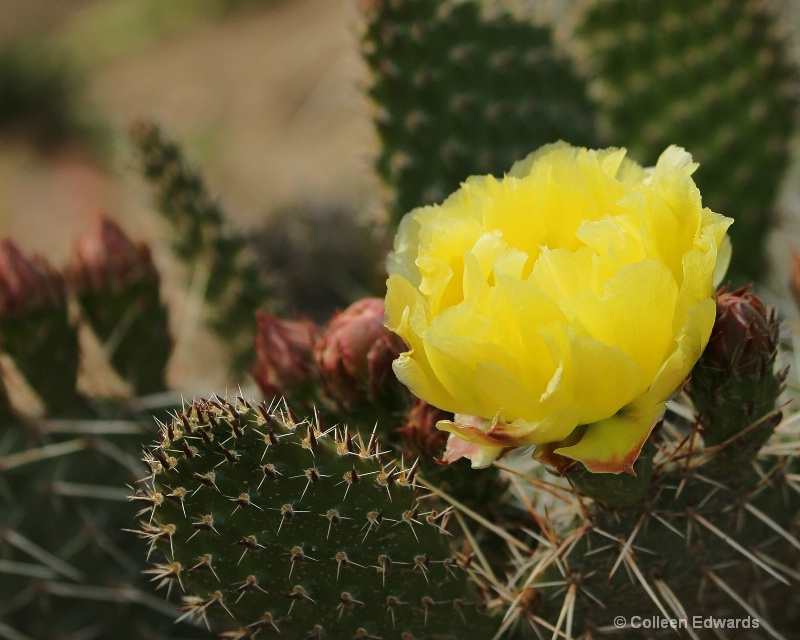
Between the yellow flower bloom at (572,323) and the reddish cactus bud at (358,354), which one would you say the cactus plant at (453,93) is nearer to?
the reddish cactus bud at (358,354)

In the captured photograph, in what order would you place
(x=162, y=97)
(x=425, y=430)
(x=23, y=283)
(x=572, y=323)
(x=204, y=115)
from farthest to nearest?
(x=162, y=97) < (x=204, y=115) < (x=23, y=283) < (x=425, y=430) < (x=572, y=323)

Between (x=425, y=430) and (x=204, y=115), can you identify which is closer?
(x=425, y=430)

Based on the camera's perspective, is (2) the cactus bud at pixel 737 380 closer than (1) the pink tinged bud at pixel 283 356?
Yes

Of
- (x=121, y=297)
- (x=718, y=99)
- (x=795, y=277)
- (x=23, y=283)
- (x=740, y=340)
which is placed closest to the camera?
(x=740, y=340)

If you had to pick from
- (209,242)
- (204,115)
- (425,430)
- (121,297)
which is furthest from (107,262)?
(204,115)

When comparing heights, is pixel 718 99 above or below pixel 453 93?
below

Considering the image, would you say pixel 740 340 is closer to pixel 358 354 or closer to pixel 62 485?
pixel 358 354

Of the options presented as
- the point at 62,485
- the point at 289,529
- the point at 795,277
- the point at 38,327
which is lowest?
the point at 795,277

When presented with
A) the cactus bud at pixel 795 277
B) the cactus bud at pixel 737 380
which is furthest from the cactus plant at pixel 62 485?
the cactus bud at pixel 795 277
